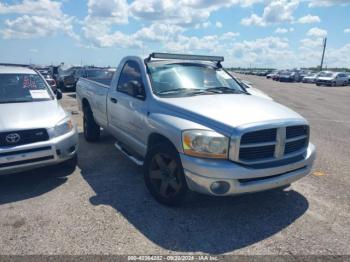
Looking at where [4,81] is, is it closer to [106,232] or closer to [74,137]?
[74,137]

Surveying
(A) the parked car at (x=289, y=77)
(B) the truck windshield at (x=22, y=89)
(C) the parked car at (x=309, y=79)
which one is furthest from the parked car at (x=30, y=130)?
(A) the parked car at (x=289, y=77)

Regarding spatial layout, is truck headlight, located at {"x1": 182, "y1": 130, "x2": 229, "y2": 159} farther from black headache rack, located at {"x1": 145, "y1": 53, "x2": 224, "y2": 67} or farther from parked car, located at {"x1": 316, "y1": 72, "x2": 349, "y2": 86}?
parked car, located at {"x1": 316, "y1": 72, "x2": 349, "y2": 86}

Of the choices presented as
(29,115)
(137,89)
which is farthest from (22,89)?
(137,89)

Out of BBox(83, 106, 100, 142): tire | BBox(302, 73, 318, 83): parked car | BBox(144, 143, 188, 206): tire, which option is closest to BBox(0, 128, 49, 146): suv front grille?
BBox(144, 143, 188, 206): tire

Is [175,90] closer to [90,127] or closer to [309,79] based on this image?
[90,127]

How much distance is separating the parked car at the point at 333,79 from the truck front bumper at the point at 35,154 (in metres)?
38.2

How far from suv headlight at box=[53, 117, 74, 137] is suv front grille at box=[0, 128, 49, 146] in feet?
0.58

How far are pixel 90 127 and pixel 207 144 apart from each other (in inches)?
174

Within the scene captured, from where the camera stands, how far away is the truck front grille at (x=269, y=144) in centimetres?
351

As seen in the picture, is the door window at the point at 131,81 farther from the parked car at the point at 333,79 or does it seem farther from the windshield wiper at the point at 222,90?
the parked car at the point at 333,79

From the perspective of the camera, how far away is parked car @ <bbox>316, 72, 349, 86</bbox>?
37.2m

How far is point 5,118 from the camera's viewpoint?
4.59 m

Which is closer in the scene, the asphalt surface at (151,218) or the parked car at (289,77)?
the asphalt surface at (151,218)

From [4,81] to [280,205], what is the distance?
5019mm
